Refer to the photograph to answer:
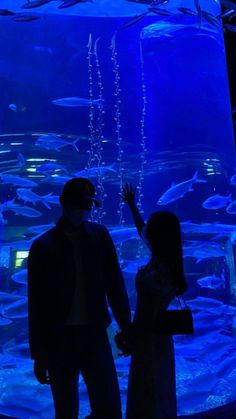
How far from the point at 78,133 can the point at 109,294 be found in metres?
4.70

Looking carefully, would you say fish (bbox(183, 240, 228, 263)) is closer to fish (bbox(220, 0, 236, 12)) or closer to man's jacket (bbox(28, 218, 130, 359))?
fish (bbox(220, 0, 236, 12))

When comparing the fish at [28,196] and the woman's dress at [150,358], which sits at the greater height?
the fish at [28,196]

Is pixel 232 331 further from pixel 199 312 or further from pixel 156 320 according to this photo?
Result: pixel 156 320

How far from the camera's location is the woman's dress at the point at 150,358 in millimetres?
1733

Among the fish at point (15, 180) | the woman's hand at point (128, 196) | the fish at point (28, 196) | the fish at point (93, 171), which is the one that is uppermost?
the fish at point (93, 171)

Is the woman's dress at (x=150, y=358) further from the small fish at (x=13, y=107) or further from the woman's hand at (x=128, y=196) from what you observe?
the small fish at (x=13, y=107)

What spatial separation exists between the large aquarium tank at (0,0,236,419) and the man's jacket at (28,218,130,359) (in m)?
2.92

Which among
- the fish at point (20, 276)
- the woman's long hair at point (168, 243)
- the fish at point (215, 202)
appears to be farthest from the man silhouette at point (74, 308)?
the fish at point (215, 202)

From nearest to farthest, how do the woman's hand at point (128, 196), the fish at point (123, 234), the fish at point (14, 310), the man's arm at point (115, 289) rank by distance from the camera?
the man's arm at point (115, 289) → the woman's hand at point (128, 196) → the fish at point (14, 310) → the fish at point (123, 234)

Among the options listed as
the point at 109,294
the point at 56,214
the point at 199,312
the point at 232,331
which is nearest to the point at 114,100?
the point at 56,214

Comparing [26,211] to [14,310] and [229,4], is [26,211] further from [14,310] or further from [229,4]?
[229,4]

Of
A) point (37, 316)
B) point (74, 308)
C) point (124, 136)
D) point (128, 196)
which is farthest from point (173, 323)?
point (124, 136)

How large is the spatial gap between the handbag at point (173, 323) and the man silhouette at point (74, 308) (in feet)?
0.73

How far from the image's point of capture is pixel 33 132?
19.4ft
